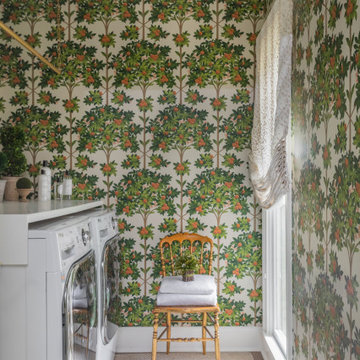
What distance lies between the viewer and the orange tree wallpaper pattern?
3.30 m

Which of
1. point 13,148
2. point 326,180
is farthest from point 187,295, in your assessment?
point 13,148

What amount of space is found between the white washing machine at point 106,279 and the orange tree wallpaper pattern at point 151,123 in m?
0.44

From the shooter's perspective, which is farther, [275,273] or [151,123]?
[151,123]

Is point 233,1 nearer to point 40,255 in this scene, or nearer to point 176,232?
point 176,232

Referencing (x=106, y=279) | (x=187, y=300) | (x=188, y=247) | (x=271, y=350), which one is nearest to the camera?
(x=106, y=279)

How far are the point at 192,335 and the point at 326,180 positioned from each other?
6.76 ft

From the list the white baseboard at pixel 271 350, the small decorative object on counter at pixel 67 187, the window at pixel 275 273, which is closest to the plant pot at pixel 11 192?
the small decorative object on counter at pixel 67 187

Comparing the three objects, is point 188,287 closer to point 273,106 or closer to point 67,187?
point 67,187

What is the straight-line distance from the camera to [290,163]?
7.32ft

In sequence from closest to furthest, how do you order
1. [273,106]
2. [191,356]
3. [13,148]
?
[273,106]
[13,148]
[191,356]

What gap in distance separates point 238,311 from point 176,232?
0.77 m

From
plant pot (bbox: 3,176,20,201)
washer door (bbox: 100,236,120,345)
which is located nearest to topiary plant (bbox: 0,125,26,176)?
plant pot (bbox: 3,176,20,201)

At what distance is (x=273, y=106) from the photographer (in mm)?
2377

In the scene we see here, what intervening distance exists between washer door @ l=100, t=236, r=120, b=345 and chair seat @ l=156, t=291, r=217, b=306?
12.2 inches
